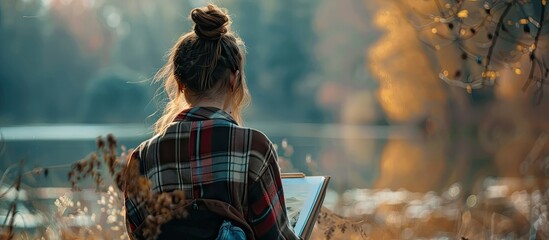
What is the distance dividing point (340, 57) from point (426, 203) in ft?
54.0

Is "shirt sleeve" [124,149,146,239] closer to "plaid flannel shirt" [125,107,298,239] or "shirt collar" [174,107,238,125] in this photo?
"plaid flannel shirt" [125,107,298,239]

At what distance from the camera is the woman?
2.72m

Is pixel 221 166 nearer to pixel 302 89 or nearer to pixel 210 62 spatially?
pixel 210 62

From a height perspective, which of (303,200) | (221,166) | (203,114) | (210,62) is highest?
(210,62)

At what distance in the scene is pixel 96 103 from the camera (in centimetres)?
3431

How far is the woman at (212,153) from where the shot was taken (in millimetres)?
2721

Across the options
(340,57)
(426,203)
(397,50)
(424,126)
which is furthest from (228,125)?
(340,57)

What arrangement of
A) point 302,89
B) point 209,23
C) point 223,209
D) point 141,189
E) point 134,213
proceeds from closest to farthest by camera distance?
point 141,189 → point 223,209 → point 209,23 → point 134,213 → point 302,89

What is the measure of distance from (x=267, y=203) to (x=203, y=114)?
1.01 feet

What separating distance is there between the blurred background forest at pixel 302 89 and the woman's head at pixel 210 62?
12.4 m

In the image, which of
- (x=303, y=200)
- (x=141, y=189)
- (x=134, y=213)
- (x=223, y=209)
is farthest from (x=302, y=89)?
(x=141, y=189)

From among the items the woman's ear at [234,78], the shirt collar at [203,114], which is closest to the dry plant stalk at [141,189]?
the shirt collar at [203,114]

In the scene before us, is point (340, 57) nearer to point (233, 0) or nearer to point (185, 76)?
point (233, 0)

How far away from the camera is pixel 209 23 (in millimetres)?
2789
